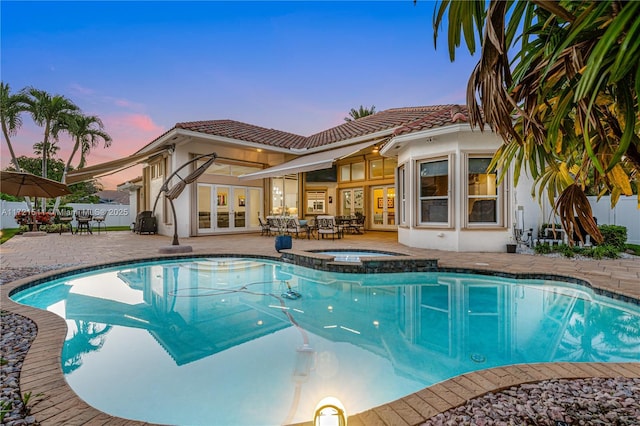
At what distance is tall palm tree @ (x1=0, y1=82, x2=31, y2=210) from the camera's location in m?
21.3

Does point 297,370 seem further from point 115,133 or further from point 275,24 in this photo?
point 115,133

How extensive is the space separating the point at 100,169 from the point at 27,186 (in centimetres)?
364

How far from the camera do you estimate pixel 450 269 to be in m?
9.27

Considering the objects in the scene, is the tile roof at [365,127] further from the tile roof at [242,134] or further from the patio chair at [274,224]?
the patio chair at [274,224]

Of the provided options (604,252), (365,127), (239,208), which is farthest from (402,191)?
(239,208)

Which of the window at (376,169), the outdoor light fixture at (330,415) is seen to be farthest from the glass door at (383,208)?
the outdoor light fixture at (330,415)

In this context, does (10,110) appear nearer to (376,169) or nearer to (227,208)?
(227,208)

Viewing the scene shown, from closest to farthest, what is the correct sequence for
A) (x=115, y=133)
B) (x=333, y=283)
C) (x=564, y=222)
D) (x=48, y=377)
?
(x=564, y=222)
(x=48, y=377)
(x=333, y=283)
(x=115, y=133)

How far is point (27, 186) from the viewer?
15.8 metres

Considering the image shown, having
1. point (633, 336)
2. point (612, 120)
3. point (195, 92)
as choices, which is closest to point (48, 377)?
point (612, 120)

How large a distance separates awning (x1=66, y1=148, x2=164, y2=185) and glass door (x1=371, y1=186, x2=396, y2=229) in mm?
14002

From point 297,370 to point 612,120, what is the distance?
13.3 ft

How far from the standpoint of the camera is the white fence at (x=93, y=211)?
2731 centimetres

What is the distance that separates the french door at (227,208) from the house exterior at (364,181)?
0.06 metres
